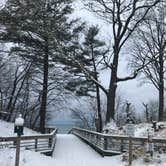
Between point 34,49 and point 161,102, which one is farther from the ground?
point 34,49

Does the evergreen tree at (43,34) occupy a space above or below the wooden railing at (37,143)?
above

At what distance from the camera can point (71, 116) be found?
8700cm

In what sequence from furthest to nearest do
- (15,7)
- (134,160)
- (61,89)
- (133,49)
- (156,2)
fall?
(133,49)
(61,89)
(156,2)
(15,7)
(134,160)

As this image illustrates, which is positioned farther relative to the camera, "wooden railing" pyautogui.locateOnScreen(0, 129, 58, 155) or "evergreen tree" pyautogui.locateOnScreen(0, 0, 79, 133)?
"evergreen tree" pyautogui.locateOnScreen(0, 0, 79, 133)

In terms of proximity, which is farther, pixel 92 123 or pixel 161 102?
pixel 92 123

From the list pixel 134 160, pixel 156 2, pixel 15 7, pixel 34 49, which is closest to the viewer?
pixel 134 160

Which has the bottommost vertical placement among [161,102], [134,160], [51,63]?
[134,160]

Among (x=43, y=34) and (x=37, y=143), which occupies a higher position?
(x=43, y=34)

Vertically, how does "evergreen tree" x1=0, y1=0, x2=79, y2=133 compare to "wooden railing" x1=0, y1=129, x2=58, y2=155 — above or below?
above

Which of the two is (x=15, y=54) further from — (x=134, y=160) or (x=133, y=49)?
(x=134, y=160)

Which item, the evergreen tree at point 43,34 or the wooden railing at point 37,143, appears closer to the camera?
the wooden railing at point 37,143

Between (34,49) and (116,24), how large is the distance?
288 inches

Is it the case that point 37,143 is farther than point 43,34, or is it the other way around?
point 43,34

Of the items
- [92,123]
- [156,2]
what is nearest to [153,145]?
[156,2]
